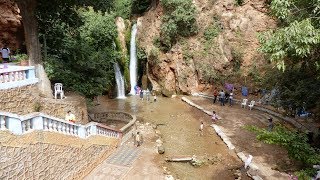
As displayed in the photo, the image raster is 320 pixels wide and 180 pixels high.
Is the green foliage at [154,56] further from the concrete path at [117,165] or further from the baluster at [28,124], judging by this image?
the baluster at [28,124]

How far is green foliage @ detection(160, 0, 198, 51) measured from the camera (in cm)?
2870

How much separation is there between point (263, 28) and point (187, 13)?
7.39 meters

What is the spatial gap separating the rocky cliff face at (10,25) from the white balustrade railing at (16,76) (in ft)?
21.6

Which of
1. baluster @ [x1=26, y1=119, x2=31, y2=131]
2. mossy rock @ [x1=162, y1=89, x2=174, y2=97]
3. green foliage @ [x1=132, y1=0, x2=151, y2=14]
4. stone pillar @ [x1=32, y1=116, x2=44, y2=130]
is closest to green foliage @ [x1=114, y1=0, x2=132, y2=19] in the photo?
green foliage @ [x1=132, y1=0, x2=151, y2=14]

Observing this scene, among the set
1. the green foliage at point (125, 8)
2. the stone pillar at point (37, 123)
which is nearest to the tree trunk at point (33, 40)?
the stone pillar at point (37, 123)

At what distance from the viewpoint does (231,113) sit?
22266mm

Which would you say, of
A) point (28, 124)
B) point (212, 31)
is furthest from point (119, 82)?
point (28, 124)

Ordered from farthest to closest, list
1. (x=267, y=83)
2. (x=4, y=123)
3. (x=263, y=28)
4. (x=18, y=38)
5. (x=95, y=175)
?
(x=263, y=28) → (x=267, y=83) → (x=18, y=38) → (x=95, y=175) → (x=4, y=123)

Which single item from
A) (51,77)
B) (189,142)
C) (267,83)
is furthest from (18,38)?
(267,83)

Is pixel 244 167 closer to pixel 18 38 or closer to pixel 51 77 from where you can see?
pixel 51 77

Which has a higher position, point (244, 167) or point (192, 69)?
point (192, 69)

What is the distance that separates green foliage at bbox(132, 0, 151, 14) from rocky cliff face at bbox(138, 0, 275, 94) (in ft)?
12.5

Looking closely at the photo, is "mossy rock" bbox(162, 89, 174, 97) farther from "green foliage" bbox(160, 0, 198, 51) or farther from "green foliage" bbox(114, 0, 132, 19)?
"green foliage" bbox(114, 0, 132, 19)

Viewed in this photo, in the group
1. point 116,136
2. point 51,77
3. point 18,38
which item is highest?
point 18,38
